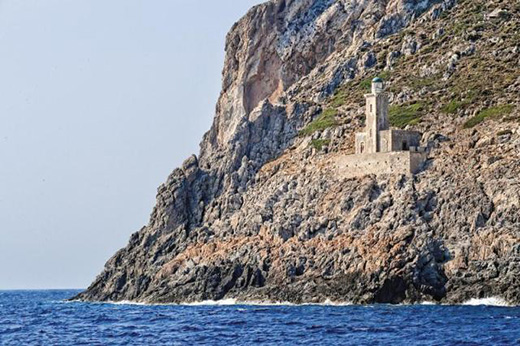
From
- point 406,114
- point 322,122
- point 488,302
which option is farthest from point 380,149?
point 488,302

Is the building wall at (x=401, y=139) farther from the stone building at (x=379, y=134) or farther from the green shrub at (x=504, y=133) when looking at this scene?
the green shrub at (x=504, y=133)

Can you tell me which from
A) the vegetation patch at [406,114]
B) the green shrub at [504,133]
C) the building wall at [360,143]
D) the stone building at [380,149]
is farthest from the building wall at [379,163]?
the vegetation patch at [406,114]

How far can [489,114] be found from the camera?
97.1 metres

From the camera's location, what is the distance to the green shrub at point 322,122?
10981 cm

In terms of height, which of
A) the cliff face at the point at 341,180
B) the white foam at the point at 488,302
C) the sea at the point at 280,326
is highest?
the cliff face at the point at 341,180

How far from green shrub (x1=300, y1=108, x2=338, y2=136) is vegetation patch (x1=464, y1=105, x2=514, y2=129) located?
53.1 feet

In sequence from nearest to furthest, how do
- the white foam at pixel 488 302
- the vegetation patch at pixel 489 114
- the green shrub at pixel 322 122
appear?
the white foam at pixel 488 302 < the vegetation patch at pixel 489 114 < the green shrub at pixel 322 122

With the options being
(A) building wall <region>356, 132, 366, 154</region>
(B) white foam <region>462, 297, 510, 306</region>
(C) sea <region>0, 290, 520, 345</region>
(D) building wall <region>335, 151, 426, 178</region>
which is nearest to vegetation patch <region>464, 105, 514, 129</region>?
(D) building wall <region>335, 151, 426, 178</region>

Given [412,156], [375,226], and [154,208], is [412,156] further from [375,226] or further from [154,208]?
[154,208]

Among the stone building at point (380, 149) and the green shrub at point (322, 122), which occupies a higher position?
the green shrub at point (322, 122)

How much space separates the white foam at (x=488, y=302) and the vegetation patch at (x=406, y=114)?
24.9 meters

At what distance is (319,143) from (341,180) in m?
9.30

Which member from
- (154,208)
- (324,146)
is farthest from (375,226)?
(154,208)

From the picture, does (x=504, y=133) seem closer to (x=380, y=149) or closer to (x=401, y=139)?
(x=401, y=139)
